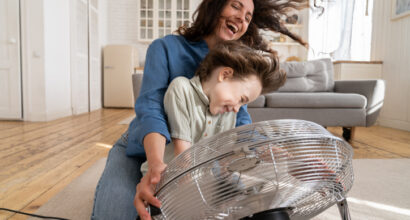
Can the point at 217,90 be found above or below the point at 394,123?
above

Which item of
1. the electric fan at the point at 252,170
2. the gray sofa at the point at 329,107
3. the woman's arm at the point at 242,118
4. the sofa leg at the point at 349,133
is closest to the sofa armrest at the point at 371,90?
the gray sofa at the point at 329,107

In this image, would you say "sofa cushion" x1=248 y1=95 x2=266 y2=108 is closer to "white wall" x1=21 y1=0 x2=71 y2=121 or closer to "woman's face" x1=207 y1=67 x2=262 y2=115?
"woman's face" x1=207 y1=67 x2=262 y2=115

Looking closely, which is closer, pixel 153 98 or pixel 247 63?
pixel 247 63

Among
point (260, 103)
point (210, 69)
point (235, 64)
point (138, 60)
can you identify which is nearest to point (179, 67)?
point (210, 69)

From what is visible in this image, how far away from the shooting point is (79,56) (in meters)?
5.16

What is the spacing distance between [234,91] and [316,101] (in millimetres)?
2416

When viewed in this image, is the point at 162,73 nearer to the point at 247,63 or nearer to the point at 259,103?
the point at 247,63

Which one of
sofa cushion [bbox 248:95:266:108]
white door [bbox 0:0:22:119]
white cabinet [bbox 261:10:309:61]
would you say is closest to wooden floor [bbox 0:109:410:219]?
white door [bbox 0:0:22:119]

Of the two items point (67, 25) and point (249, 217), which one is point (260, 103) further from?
point (67, 25)

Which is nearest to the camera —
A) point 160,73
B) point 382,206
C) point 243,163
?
point 243,163

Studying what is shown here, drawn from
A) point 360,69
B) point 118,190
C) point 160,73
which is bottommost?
point 118,190

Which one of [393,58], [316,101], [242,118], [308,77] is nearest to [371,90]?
[316,101]

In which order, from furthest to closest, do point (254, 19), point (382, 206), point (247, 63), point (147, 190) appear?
1. point (382, 206)
2. point (254, 19)
3. point (247, 63)
4. point (147, 190)

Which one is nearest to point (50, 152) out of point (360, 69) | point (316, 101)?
point (316, 101)
